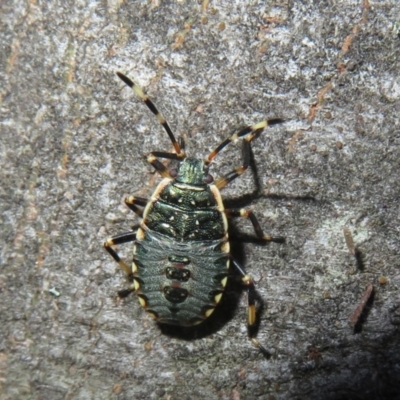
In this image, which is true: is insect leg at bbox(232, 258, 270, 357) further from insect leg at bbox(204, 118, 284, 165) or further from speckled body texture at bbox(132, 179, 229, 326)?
insect leg at bbox(204, 118, 284, 165)

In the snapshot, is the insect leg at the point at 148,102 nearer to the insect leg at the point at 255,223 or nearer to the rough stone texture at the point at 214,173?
the rough stone texture at the point at 214,173

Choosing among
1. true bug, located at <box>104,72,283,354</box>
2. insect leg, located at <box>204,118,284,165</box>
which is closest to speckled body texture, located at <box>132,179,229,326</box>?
true bug, located at <box>104,72,283,354</box>

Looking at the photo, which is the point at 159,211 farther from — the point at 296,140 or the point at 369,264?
the point at 369,264

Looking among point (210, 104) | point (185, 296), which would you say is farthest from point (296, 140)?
point (185, 296)

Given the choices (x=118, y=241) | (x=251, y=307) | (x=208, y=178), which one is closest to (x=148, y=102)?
(x=208, y=178)

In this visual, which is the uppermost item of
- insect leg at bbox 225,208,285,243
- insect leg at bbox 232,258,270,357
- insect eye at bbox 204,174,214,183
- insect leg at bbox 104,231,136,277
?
insect eye at bbox 204,174,214,183

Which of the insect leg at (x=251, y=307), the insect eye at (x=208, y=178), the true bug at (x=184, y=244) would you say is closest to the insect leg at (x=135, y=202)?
the true bug at (x=184, y=244)

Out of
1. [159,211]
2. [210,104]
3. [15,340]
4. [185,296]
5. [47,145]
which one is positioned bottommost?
[15,340]

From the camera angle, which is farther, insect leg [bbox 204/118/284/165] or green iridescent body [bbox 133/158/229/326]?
green iridescent body [bbox 133/158/229/326]
